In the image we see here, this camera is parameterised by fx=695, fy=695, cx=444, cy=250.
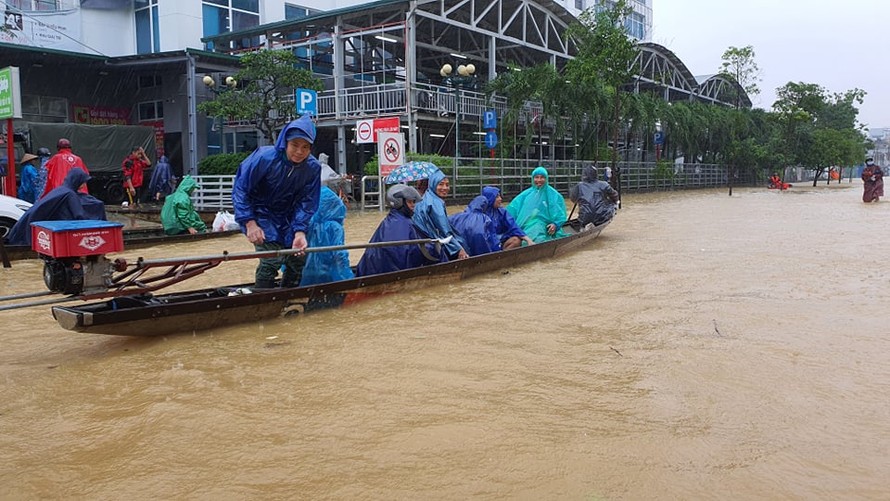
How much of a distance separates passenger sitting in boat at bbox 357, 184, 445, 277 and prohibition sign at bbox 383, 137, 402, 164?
887 cm

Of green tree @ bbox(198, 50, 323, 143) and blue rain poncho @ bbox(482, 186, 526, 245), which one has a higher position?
green tree @ bbox(198, 50, 323, 143)

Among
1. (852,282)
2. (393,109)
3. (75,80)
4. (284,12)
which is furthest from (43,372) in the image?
Answer: (284,12)

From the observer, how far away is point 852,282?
7.41 metres

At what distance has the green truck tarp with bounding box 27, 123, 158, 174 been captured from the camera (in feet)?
58.2

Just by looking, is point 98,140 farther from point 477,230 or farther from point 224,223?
point 477,230

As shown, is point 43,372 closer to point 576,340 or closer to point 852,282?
point 576,340

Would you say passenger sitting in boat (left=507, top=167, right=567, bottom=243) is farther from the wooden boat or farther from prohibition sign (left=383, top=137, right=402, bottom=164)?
prohibition sign (left=383, top=137, right=402, bottom=164)

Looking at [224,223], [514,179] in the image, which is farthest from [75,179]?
[514,179]

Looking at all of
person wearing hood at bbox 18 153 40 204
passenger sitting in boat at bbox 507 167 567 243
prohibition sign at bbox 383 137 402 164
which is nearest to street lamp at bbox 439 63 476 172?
prohibition sign at bbox 383 137 402 164

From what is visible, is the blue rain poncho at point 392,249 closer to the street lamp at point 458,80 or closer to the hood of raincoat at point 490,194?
the hood of raincoat at point 490,194

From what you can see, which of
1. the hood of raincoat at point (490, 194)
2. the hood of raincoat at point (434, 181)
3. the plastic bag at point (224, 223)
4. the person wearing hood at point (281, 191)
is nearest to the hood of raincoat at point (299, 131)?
the person wearing hood at point (281, 191)

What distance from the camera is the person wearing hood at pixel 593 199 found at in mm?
11062

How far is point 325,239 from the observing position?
5.95 metres

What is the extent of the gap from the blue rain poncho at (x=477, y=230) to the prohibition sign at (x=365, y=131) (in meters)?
8.60
